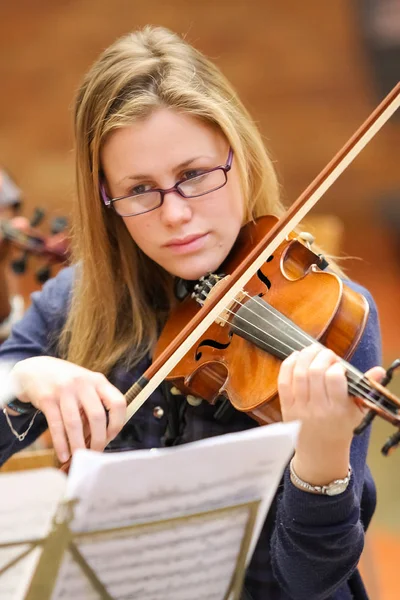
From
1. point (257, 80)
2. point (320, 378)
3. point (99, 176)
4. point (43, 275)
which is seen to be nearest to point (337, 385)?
point (320, 378)

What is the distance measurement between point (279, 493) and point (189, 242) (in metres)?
0.32

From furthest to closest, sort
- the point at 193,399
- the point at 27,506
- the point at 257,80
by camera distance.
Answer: the point at 257,80, the point at 193,399, the point at 27,506

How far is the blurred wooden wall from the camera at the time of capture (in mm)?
3336

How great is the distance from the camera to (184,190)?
3.31 ft

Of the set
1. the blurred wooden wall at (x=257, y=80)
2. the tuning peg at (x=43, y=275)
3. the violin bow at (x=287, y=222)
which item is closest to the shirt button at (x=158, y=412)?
the violin bow at (x=287, y=222)

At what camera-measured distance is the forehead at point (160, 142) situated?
99cm

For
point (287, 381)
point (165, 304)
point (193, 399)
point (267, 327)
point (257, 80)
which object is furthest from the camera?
point (257, 80)

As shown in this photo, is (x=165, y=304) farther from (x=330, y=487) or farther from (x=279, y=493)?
(x=330, y=487)

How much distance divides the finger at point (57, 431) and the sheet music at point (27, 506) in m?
0.18

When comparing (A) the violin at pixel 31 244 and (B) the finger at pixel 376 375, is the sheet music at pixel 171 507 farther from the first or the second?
(A) the violin at pixel 31 244

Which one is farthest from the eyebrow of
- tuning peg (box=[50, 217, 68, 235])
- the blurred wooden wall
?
the blurred wooden wall

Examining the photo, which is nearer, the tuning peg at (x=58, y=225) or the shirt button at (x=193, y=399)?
the shirt button at (x=193, y=399)

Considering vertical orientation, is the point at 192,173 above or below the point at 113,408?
above

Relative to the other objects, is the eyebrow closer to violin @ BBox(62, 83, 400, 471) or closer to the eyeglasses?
the eyeglasses
